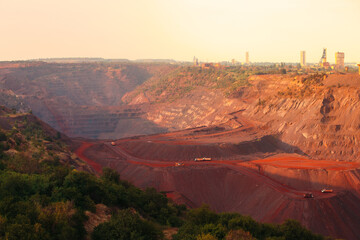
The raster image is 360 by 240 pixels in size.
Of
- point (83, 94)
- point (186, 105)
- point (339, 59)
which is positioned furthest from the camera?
point (339, 59)

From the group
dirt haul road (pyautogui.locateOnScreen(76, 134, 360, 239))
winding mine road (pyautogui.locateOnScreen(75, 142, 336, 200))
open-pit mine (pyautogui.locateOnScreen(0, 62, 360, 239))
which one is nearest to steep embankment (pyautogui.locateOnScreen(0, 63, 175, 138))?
open-pit mine (pyautogui.locateOnScreen(0, 62, 360, 239))

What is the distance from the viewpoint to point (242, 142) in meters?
55.4

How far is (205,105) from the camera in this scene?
90.9 metres

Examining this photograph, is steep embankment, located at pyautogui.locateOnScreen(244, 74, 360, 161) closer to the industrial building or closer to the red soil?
the red soil

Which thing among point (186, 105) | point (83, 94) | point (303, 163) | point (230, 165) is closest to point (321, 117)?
point (303, 163)

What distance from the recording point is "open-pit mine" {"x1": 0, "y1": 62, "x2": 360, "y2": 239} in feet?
124

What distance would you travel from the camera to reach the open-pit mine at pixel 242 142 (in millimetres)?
37875

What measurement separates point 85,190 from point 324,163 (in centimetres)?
3552

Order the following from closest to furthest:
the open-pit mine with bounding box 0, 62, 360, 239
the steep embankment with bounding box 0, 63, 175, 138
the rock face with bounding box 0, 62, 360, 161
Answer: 1. the open-pit mine with bounding box 0, 62, 360, 239
2. the rock face with bounding box 0, 62, 360, 161
3. the steep embankment with bounding box 0, 63, 175, 138

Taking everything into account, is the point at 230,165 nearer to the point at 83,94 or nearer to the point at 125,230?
the point at 125,230

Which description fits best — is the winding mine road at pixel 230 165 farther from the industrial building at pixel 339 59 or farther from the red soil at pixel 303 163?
the industrial building at pixel 339 59

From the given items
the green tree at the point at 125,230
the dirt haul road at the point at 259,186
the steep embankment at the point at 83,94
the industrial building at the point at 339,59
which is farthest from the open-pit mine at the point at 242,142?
the industrial building at the point at 339,59

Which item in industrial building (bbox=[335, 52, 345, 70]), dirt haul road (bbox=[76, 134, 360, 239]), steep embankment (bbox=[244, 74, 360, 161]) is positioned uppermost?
industrial building (bbox=[335, 52, 345, 70])

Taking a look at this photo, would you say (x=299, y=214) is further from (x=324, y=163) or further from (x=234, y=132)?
(x=234, y=132)
